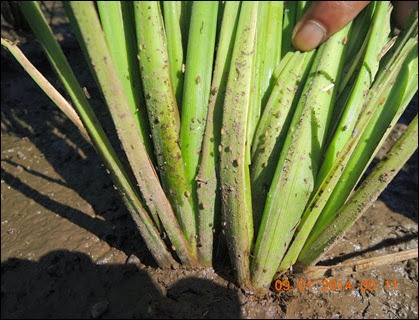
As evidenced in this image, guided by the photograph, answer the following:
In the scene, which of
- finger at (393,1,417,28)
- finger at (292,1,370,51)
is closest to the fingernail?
finger at (292,1,370,51)

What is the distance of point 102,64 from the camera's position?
0.94 metres

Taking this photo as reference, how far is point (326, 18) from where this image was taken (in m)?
1.02

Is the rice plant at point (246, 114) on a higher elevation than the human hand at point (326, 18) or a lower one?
lower

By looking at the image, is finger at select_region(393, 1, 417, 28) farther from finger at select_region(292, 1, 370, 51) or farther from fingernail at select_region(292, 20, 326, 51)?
fingernail at select_region(292, 20, 326, 51)

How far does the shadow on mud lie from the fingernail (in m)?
0.82

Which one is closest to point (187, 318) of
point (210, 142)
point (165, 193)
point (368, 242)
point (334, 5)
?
point (165, 193)

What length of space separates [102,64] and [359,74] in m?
0.69

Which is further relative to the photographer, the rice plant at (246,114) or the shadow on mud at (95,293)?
the shadow on mud at (95,293)

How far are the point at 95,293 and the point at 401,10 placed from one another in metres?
1.34

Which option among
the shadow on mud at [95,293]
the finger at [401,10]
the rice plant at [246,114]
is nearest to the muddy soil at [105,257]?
the shadow on mud at [95,293]

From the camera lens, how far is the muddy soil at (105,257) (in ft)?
4.27
